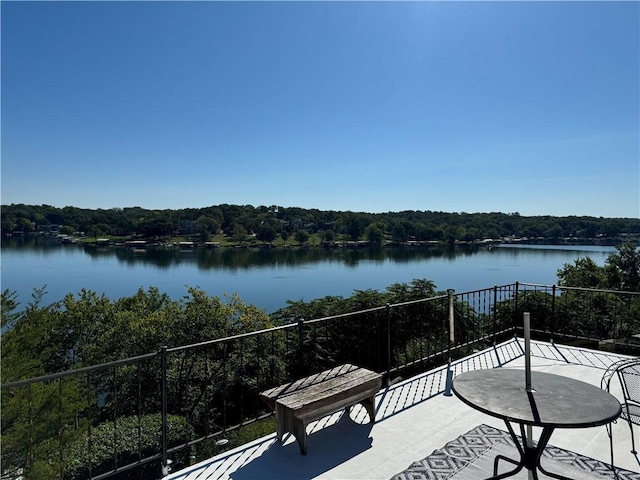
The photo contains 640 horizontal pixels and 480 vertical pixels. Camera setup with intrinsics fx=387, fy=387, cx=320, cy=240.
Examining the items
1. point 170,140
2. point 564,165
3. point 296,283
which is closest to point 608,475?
point 564,165

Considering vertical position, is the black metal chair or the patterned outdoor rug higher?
the black metal chair

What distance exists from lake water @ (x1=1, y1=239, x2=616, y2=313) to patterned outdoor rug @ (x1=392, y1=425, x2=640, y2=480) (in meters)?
25.9

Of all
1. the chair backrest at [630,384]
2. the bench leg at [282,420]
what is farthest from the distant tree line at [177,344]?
the bench leg at [282,420]

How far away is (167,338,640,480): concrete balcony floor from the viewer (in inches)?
107

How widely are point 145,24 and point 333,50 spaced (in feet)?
16.9

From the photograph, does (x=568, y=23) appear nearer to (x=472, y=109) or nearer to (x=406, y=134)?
(x=472, y=109)

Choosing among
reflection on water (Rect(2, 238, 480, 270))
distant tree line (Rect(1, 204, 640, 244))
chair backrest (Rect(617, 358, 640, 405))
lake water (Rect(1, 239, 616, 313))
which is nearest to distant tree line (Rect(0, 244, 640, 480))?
chair backrest (Rect(617, 358, 640, 405))

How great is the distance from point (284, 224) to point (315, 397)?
73.5m

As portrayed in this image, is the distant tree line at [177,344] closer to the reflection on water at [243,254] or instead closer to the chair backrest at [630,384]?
the chair backrest at [630,384]

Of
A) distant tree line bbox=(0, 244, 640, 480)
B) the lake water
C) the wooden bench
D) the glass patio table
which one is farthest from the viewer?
the lake water

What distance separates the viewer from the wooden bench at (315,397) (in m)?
2.87

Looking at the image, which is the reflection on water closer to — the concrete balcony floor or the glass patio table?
the concrete balcony floor

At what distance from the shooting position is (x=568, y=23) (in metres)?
7.77

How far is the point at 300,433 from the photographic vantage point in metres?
2.89
